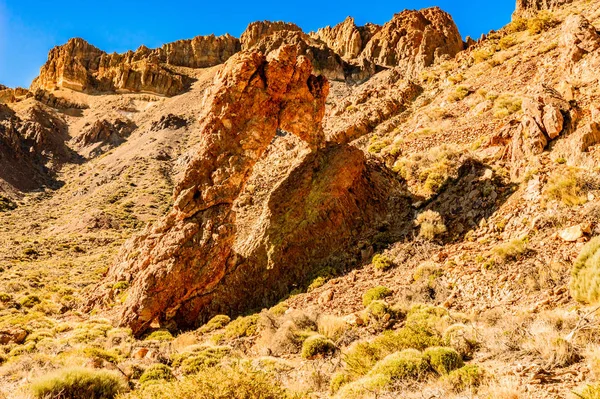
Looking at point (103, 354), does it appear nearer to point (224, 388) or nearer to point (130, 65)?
point (224, 388)

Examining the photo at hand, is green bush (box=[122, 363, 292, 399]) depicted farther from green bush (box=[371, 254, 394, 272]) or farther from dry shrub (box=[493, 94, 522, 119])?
dry shrub (box=[493, 94, 522, 119])

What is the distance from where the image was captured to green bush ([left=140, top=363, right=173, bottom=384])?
895cm

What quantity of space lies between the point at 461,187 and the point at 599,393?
1291cm

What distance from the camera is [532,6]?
56.0 metres

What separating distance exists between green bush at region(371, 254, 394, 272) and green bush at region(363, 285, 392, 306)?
160 centimetres

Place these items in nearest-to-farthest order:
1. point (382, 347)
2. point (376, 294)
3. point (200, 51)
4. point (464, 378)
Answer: point (464, 378)
point (382, 347)
point (376, 294)
point (200, 51)

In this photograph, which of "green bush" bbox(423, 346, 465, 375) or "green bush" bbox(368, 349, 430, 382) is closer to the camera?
"green bush" bbox(368, 349, 430, 382)

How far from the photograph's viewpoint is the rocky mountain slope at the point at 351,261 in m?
6.98

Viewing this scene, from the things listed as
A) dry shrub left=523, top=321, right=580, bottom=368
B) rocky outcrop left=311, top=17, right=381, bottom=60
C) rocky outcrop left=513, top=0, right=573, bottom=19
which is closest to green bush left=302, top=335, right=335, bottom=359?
dry shrub left=523, top=321, right=580, bottom=368

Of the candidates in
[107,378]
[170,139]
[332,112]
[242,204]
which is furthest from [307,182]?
[170,139]

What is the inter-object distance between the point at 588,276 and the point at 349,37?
101 meters

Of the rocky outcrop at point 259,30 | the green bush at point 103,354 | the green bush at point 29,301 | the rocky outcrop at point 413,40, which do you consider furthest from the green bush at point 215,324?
the rocky outcrop at point 259,30

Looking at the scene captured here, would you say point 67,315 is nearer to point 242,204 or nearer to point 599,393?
point 242,204

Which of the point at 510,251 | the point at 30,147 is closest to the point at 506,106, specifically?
the point at 510,251
